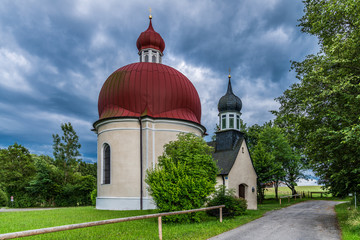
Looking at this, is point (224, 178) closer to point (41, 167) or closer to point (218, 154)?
point (218, 154)

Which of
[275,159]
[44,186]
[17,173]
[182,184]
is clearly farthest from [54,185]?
[275,159]

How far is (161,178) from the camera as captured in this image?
1154cm

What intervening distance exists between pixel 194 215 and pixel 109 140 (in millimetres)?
9820

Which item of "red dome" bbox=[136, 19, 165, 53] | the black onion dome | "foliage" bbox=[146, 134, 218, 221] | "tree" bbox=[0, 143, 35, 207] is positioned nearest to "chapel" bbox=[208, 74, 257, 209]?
the black onion dome

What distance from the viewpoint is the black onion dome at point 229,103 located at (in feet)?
77.7

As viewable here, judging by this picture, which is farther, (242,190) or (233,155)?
(242,190)

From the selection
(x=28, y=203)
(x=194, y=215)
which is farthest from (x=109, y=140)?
(x=28, y=203)

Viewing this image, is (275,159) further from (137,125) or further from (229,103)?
(137,125)

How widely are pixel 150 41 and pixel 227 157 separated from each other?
12.7 metres

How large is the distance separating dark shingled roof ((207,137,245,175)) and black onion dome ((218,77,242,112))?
10.0 ft

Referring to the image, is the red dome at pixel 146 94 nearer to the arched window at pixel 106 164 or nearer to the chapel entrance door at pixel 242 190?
the arched window at pixel 106 164

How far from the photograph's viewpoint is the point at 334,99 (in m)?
10.9

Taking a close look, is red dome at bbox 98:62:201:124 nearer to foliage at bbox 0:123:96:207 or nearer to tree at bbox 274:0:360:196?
tree at bbox 274:0:360:196

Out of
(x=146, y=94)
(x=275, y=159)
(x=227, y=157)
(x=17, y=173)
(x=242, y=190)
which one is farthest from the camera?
(x=17, y=173)
